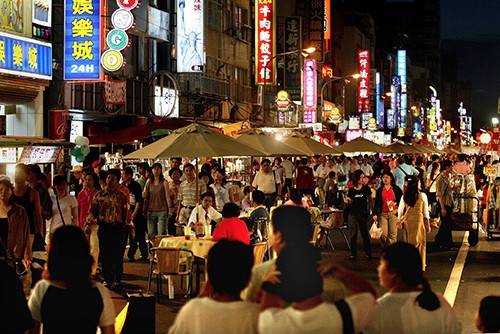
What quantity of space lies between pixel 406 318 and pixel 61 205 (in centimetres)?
934

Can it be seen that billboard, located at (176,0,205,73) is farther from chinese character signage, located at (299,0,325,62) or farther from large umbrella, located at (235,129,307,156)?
chinese character signage, located at (299,0,325,62)

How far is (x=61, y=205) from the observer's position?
538 inches

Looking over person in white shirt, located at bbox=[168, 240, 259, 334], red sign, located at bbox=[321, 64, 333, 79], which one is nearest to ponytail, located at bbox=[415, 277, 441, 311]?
person in white shirt, located at bbox=[168, 240, 259, 334]

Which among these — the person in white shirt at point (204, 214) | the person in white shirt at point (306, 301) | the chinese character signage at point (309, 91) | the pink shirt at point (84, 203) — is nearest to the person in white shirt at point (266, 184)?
the pink shirt at point (84, 203)

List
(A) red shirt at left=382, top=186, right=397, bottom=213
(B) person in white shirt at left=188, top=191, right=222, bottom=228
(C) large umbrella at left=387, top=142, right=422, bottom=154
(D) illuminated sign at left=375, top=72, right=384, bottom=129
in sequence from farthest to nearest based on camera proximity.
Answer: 1. (D) illuminated sign at left=375, top=72, right=384, bottom=129
2. (C) large umbrella at left=387, top=142, right=422, bottom=154
3. (A) red shirt at left=382, top=186, right=397, bottom=213
4. (B) person in white shirt at left=188, top=191, right=222, bottom=228

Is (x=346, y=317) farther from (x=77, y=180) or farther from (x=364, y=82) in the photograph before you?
(x=364, y=82)

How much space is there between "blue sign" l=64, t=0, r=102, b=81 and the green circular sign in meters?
0.32

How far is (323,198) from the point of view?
28.6m

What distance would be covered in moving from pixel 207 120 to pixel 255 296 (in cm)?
3553

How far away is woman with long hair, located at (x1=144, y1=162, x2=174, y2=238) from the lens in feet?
57.2

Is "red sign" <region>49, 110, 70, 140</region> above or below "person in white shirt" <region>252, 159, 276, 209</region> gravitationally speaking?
above

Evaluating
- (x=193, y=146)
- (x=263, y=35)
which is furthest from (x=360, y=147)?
(x=263, y=35)

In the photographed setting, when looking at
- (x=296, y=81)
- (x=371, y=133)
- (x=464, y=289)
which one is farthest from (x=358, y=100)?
(x=464, y=289)

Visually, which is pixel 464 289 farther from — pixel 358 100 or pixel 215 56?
pixel 358 100
